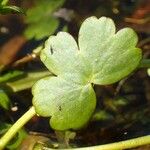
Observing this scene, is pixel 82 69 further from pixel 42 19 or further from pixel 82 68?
pixel 42 19


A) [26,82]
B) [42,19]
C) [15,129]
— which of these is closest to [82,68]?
[15,129]

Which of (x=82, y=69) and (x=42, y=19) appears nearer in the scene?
(x=82, y=69)

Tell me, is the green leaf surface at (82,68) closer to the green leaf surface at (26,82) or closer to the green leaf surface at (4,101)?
the green leaf surface at (4,101)

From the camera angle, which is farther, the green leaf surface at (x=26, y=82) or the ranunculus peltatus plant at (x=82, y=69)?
the green leaf surface at (x=26, y=82)

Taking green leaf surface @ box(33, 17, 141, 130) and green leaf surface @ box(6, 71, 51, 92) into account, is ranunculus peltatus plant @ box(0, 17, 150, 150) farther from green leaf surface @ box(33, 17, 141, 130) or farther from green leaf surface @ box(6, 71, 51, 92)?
green leaf surface @ box(6, 71, 51, 92)

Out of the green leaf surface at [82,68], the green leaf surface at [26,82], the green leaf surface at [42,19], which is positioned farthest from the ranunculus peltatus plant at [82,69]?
the green leaf surface at [42,19]

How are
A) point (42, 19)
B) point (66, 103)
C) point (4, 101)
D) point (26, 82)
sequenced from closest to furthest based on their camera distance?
point (66, 103), point (4, 101), point (26, 82), point (42, 19)

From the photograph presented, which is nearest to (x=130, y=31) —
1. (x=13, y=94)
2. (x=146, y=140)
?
(x=146, y=140)
